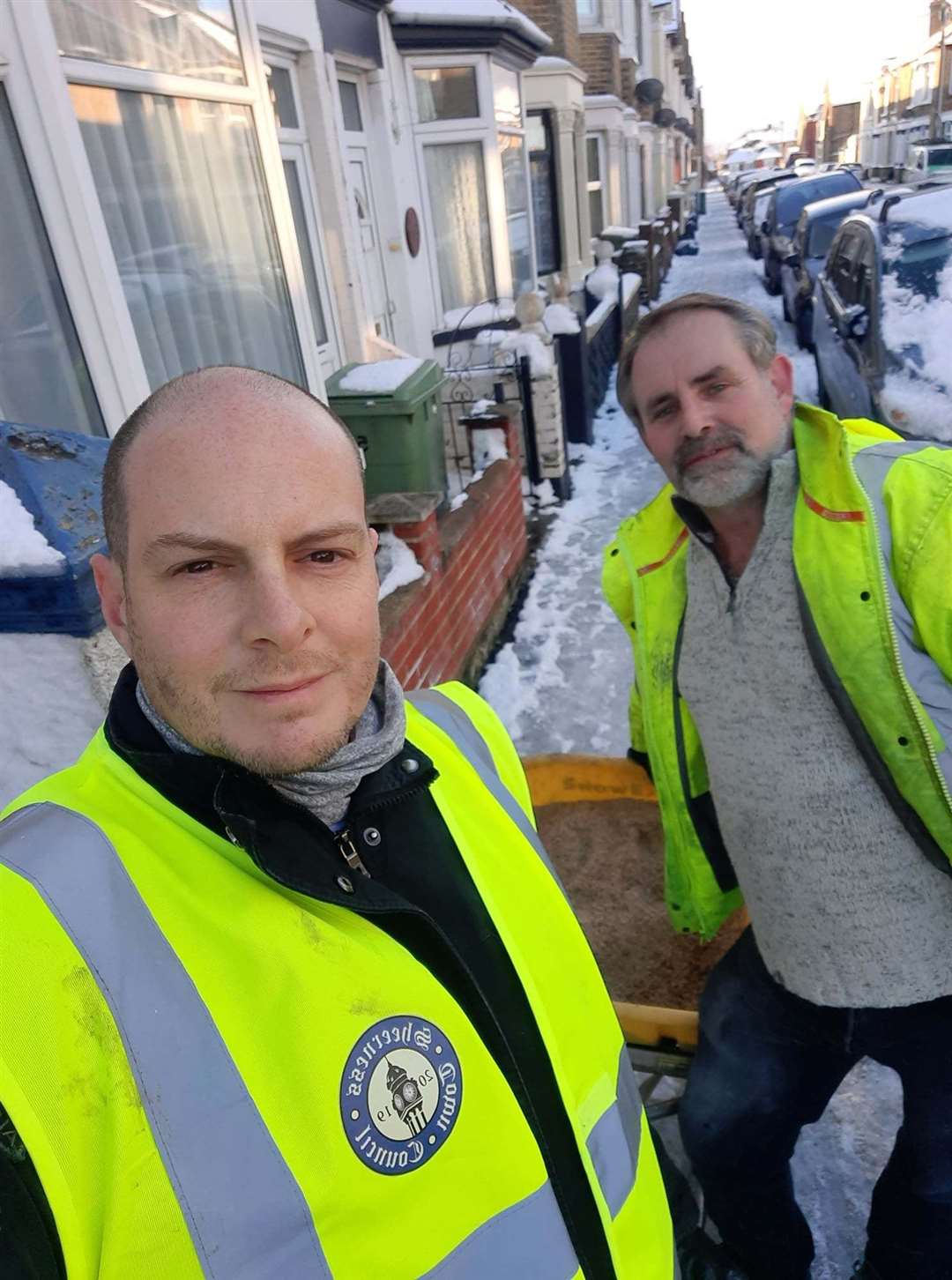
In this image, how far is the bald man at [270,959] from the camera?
0.80m

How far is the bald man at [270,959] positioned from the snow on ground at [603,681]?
1.26 meters

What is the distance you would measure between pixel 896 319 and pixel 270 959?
6.29m

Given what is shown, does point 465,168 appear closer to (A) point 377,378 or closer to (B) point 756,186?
(A) point 377,378

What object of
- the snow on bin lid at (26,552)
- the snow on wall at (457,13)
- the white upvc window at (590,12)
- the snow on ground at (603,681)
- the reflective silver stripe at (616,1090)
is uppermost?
the white upvc window at (590,12)

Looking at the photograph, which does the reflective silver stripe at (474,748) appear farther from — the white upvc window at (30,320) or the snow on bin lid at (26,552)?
the white upvc window at (30,320)

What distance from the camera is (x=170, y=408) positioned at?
1042mm

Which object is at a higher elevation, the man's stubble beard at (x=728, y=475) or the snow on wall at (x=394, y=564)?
the man's stubble beard at (x=728, y=475)

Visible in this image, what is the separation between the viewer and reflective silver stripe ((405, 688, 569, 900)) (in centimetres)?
134

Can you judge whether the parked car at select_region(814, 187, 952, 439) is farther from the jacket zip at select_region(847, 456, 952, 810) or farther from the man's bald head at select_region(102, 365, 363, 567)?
the man's bald head at select_region(102, 365, 363, 567)

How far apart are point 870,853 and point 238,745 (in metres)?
1.28

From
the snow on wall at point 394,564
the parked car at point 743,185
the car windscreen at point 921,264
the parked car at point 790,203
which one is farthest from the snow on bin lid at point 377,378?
the parked car at point 743,185

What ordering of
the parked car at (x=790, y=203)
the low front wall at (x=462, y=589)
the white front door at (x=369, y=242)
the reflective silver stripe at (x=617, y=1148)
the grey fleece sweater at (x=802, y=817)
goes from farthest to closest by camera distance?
the parked car at (x=790, y=203)
the white front door at (x=369, y=242)
the low front wall at (x=462, y=589)
the grey fleece sweater at (x=802, y=817)
the reflective silver stripe at (x=617, y=1148)

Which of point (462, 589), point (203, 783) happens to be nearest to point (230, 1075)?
point (203, 783)

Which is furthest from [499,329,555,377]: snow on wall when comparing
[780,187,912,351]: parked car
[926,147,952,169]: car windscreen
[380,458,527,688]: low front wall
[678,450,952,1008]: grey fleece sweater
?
[926,147,952,169]: car windscreen
